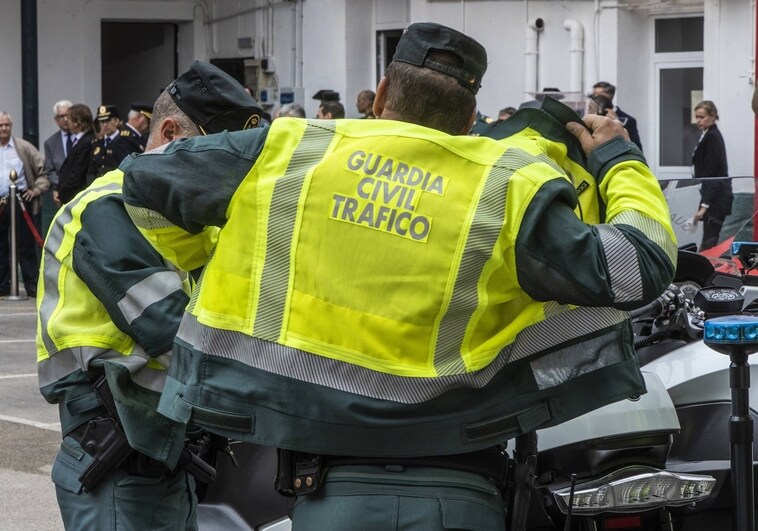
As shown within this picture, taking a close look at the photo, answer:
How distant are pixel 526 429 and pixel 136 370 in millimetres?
1093

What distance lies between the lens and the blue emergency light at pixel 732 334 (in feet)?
11.0

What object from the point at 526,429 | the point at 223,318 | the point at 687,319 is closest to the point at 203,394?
the point at 223,318

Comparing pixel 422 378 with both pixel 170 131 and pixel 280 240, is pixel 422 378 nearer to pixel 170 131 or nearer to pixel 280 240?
pixel 280 240

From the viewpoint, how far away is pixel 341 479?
99.9 inches

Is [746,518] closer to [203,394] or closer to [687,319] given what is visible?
[687,319]

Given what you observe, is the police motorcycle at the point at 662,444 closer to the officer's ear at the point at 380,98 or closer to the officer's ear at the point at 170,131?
the officer's ear at the point at 380,98

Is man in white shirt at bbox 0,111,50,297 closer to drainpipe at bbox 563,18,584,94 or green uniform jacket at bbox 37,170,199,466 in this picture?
drainpipe at bbox 563,18,584,94

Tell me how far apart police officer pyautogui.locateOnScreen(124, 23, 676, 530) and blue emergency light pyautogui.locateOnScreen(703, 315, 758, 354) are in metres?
0.83

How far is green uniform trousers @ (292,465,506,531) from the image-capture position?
2.50 m

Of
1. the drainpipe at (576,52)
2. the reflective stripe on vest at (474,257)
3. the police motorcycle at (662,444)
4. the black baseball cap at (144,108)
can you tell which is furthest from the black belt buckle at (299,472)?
the drainpipe at (576,52)

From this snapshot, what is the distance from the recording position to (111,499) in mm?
3287

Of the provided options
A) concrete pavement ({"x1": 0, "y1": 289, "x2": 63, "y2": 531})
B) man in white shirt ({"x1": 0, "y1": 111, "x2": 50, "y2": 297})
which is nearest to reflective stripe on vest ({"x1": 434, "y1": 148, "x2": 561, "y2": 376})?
concrete pavement ({"x1": 0, "y1": 289, "x2": 63, "y2": 531})

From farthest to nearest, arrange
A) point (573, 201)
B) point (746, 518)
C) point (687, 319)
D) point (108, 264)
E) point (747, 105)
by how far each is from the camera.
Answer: point (747, 105) → point (687, 319) → point (746, 518) → point (108, 264) → point (573, 201)

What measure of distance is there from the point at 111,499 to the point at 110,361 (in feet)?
1.11
